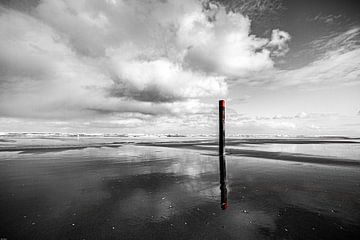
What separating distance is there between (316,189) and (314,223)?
4183 mm

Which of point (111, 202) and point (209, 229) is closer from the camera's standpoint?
point (209, 229)

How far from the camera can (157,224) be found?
5.44m

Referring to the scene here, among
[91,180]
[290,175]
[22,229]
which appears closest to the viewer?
[22,229]

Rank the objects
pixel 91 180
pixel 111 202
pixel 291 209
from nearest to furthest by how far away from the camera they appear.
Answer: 1. pixel 291 209
2. pixel 111 202
3. pixel 91 180

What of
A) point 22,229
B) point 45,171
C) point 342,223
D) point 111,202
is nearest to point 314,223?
point 342,223

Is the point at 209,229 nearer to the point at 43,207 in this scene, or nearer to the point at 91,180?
the point at 43,207

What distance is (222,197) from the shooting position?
777 centimetres

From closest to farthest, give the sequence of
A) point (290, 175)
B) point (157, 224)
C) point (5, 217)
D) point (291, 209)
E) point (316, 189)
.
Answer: point (157, 224)
point (5, 217)
point (291, 209)
point (316, 189)
point (290, 175)

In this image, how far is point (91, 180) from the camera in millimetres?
10492

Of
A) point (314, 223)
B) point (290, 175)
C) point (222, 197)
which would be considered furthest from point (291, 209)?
point (290, 175)

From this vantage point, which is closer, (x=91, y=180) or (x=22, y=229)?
(x=22, y=229)

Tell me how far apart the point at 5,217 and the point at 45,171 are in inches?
309

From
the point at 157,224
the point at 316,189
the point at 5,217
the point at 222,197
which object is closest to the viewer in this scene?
the point at 157,224

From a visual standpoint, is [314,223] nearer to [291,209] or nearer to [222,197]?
[291,209]
